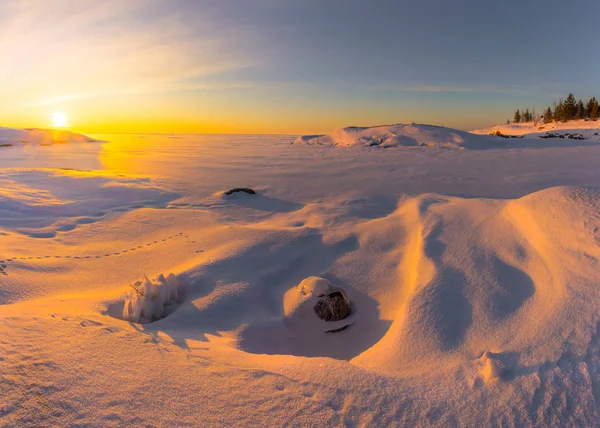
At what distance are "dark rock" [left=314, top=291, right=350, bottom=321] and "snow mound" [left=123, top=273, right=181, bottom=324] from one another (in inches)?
43.3

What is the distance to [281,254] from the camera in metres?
Answer: 3.32

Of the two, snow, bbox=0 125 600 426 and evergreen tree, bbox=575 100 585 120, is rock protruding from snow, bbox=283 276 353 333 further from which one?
evergreen tree, bbox=575 100 585 120

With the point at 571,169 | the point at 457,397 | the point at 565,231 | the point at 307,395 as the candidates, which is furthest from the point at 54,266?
the point at 571,169

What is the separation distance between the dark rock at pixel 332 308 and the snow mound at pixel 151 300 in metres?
1.10

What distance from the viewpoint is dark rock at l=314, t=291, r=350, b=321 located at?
→ 8.00 feet

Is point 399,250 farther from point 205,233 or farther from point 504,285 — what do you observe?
point 205,233

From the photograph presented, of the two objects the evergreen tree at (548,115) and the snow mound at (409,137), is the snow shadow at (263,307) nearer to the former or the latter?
the snow mound at (409,137)

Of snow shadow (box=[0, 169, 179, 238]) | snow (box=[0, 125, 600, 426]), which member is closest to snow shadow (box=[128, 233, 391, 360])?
snow (box=[0, 125, 600, 426])

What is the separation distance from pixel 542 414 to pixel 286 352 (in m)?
1.33

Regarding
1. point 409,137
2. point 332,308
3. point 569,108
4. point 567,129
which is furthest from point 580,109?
point 332,308

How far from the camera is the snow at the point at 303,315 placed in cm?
131

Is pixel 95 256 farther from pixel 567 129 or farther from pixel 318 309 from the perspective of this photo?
pixel 567 129

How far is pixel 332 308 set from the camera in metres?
2.45

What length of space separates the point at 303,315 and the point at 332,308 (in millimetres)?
224
